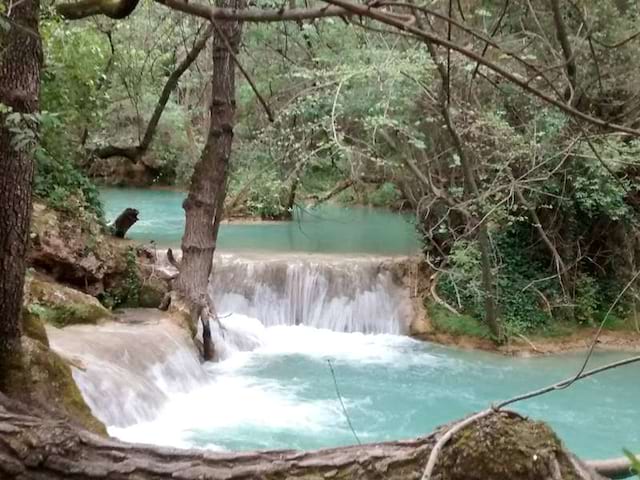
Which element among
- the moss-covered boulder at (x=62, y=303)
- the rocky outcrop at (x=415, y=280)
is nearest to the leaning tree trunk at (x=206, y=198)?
the moss-covered boulder at (x=62, y=303)

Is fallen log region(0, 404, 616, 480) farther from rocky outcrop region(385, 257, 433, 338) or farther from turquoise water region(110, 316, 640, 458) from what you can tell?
rocky outcrop region(385, 257, 433, 338)

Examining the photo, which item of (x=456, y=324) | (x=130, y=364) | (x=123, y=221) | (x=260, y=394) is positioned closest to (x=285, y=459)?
(x=130, y=364)

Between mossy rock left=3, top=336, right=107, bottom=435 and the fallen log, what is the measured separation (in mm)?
758

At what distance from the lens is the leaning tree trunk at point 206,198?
32.8ft

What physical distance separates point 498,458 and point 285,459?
0.67m

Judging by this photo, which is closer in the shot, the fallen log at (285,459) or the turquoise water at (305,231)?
the fallen log at (285,459)

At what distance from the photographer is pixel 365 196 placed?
22.0 m

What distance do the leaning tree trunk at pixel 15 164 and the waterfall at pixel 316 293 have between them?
934 cm

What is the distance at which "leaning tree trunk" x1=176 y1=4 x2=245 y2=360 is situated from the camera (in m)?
10.0

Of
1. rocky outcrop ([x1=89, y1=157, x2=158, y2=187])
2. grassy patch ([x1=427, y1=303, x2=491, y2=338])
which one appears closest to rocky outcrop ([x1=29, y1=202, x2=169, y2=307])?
grassy patch ([x1=427, y1=303, x2=491, y2=338])

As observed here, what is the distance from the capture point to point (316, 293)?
13.3 meters

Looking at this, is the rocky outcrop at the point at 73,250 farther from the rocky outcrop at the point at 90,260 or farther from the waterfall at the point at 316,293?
the waterfall at the point at 316,293

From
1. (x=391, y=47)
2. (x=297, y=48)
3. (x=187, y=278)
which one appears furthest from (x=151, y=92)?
(x=187, y=278)

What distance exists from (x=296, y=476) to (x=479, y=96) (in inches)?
430
